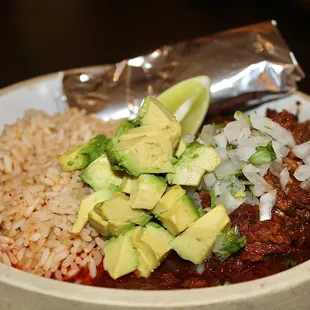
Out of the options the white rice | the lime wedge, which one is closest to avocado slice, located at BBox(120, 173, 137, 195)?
the white rice

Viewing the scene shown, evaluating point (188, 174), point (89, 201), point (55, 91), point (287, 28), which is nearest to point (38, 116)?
point (55, 91)

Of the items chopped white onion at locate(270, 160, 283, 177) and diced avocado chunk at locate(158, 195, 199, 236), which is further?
chopped white onion at locate(270, 160, 283, 177)

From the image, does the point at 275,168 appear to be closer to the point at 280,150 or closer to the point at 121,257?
the point at 280,150

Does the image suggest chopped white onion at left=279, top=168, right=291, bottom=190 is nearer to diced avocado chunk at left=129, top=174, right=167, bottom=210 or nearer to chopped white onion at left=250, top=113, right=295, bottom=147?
chopped white onion at left=250, top=113, right=295, bottom=147

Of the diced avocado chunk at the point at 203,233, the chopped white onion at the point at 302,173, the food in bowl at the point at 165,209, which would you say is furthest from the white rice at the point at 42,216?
the chopped white onion at the point at 302,173

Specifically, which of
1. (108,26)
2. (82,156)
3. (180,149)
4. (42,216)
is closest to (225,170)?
(180,149)

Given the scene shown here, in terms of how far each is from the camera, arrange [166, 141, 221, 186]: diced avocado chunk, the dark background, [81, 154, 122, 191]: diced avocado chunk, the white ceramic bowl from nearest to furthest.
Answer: the white ceramic bowl < [166, 141, 221, 186]: diced avocado chunk < [81, 154, 122, 191]: diced avocado chunk < the dark background

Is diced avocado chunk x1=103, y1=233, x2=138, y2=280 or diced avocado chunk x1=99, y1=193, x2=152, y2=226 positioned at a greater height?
diced avocado chunk x1=99, y1=193, x2=152, y2=226
